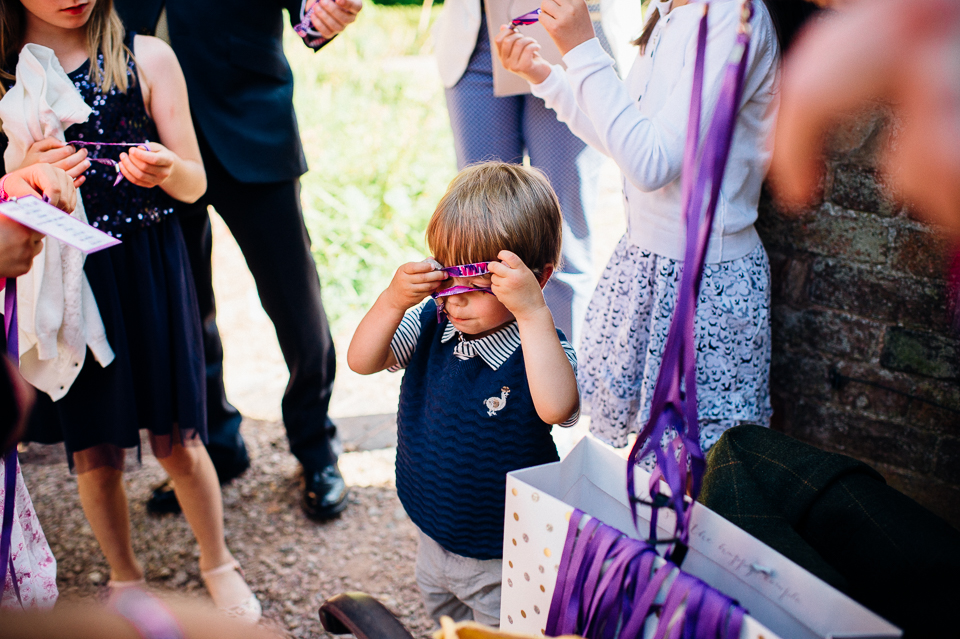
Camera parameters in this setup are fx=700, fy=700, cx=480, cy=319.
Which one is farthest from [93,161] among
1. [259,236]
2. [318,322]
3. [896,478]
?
[896,478]

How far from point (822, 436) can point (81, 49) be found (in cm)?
203

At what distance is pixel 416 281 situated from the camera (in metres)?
1.18

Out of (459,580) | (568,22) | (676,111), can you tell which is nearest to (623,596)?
(459,580)

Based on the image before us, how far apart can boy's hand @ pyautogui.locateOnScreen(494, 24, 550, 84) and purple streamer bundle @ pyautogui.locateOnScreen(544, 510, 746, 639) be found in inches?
45.6

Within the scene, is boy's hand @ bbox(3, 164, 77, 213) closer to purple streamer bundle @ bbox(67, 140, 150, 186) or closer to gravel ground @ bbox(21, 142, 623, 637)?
purple streamer bundle @ bbox(67, 140, 150, 186)

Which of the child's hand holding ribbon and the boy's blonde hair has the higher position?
the child's hand holding ribbon

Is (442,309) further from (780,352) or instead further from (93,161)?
(780,352)

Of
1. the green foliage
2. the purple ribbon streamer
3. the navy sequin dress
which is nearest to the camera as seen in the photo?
the purple ribbon streamer

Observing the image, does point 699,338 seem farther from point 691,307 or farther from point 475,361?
point 691,307

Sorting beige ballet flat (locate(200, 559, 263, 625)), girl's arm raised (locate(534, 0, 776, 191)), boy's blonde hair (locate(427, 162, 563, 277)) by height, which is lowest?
beige ballet flat (locate(200, 559, 263, 625))

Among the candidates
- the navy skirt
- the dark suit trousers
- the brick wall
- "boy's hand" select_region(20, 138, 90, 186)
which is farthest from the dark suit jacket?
the brick wall

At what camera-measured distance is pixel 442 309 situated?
4.32ft

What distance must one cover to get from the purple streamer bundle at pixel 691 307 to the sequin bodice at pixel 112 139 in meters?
1.30

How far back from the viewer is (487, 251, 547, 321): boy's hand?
1.12m
